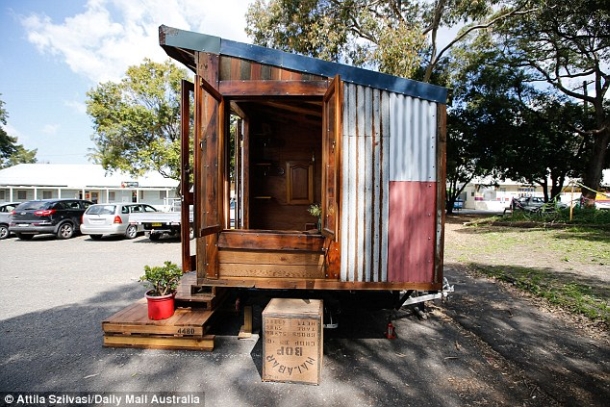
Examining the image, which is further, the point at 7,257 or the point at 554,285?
the point at 7,257

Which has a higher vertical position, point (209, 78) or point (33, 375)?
point (209, 78)

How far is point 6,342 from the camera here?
12.5ft

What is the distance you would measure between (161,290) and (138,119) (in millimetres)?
15565

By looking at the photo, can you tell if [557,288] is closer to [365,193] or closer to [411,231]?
[411,231]

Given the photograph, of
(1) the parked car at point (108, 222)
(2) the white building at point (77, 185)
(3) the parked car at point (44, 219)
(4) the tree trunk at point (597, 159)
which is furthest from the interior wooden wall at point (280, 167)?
(2) the white building at point (77, 185)

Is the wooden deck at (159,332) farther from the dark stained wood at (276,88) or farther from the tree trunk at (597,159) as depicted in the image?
the tree trunk at (597,159)

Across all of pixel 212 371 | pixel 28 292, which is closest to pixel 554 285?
pixel 212 371

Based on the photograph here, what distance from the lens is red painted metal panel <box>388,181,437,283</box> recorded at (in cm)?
361

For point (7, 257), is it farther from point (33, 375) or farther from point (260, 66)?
point (260, 66)

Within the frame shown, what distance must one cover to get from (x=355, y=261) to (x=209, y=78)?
8.85 feet

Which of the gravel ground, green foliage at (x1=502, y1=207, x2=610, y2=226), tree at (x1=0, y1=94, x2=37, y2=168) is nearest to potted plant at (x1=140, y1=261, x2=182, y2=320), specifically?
the gravel ground

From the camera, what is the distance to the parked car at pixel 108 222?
12031 millimetres

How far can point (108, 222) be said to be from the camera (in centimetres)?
1208

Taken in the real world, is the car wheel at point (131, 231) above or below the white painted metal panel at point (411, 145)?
below
